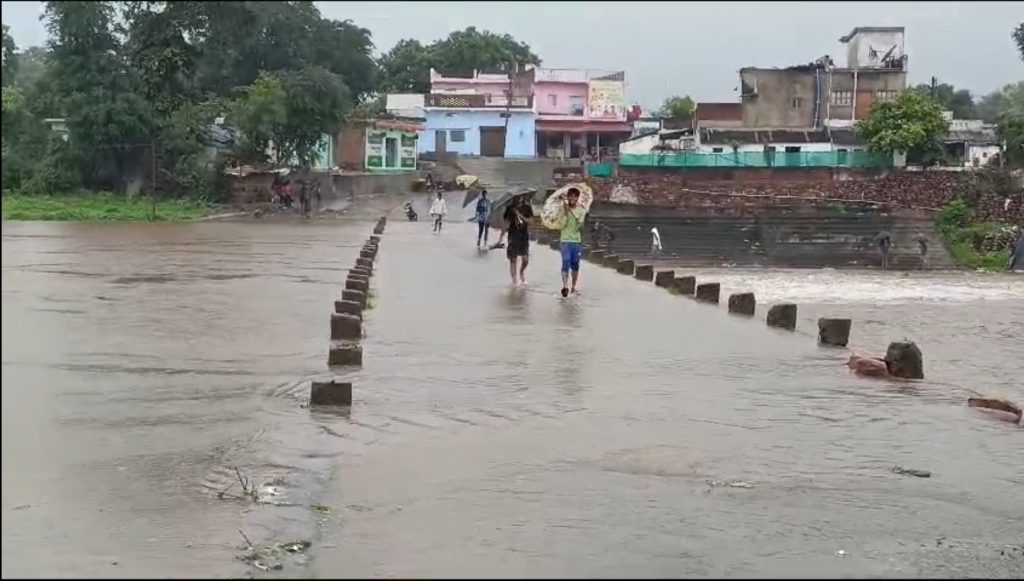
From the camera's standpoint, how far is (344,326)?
11.0 m

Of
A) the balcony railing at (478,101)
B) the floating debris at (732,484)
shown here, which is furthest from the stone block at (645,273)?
the balcony railing at (478,101)

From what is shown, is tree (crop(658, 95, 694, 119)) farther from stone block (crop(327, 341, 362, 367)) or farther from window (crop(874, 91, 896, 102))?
stone block (crop(327, 341, 362, 367))

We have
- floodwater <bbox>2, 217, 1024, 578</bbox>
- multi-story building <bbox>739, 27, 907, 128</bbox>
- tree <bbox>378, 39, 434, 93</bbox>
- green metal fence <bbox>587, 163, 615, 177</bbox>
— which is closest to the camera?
floodwater <bbox>2, 217, 1024, 578</bbox>

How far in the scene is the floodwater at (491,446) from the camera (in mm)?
5289

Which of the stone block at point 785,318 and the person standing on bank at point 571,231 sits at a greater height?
the person standing on bank at point 571,231

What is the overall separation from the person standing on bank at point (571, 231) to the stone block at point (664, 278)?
9.07 ft

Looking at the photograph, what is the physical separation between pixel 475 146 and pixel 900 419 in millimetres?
48271

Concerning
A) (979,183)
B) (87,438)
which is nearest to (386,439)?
(87,438)

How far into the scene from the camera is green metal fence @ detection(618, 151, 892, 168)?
5250cm

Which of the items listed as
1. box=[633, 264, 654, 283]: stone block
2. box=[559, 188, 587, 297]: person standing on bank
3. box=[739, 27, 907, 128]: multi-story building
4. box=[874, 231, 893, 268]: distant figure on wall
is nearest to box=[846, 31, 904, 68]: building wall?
box=[739, 27, 907, 128]: multi-story building

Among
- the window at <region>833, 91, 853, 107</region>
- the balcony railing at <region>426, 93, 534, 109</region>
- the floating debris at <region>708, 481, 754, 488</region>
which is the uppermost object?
the window at <region>833, 91, 853, 107</region>

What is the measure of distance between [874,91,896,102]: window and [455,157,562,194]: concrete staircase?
1522cm

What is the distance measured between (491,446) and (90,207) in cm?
906

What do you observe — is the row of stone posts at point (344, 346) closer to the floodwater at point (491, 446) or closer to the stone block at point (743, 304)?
the floodwater at point (491, 446)
